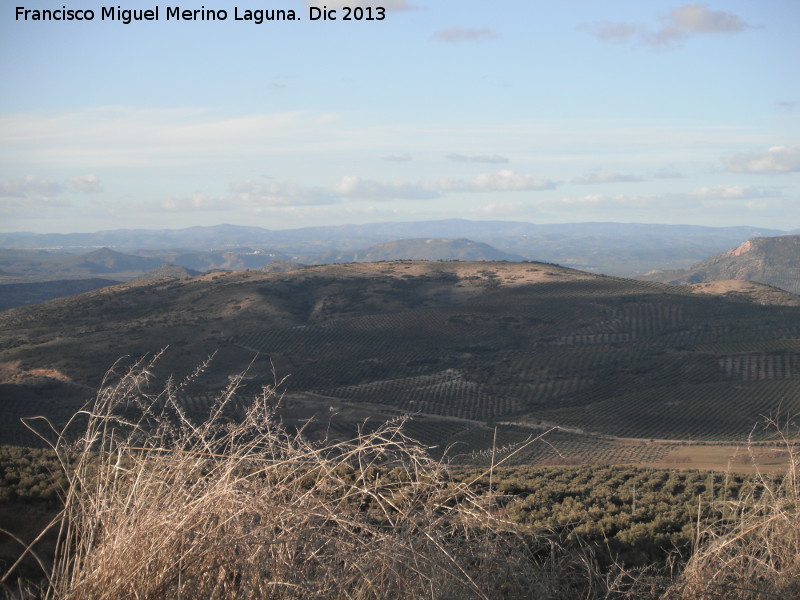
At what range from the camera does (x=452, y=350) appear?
62094 millimetres

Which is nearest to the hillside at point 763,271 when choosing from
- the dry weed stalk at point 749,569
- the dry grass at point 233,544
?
the dry weed stalk at point 749,569

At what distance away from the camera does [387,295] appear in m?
81.6

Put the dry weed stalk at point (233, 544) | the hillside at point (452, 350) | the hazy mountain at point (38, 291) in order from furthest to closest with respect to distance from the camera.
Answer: the hazy mountain at point (38, 291) → the hillside at point (452, 350) → the dry weed stalk at point (233, 544)

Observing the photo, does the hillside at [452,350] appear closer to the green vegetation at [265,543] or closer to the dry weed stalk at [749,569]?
the dry weed stalk at [749,569]

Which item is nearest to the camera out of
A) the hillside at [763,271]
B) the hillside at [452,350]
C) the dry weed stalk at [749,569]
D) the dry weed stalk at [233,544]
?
the dry weed stalk at [233,544]

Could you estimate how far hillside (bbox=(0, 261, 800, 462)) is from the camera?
43.6 meters

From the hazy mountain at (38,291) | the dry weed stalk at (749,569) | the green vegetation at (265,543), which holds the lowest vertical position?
the hazy mountain at (38,291)

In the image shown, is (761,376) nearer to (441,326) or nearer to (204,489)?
(441,326)

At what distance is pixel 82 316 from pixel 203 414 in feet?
132

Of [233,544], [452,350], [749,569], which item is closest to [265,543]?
[233,544]

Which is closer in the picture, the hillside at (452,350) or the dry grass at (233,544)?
the dry grass at (233,544)

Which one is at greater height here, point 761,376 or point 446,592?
point 446,592

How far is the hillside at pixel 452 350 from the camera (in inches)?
1715

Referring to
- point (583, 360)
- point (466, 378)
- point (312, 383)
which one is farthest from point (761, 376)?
point (312, 383)
